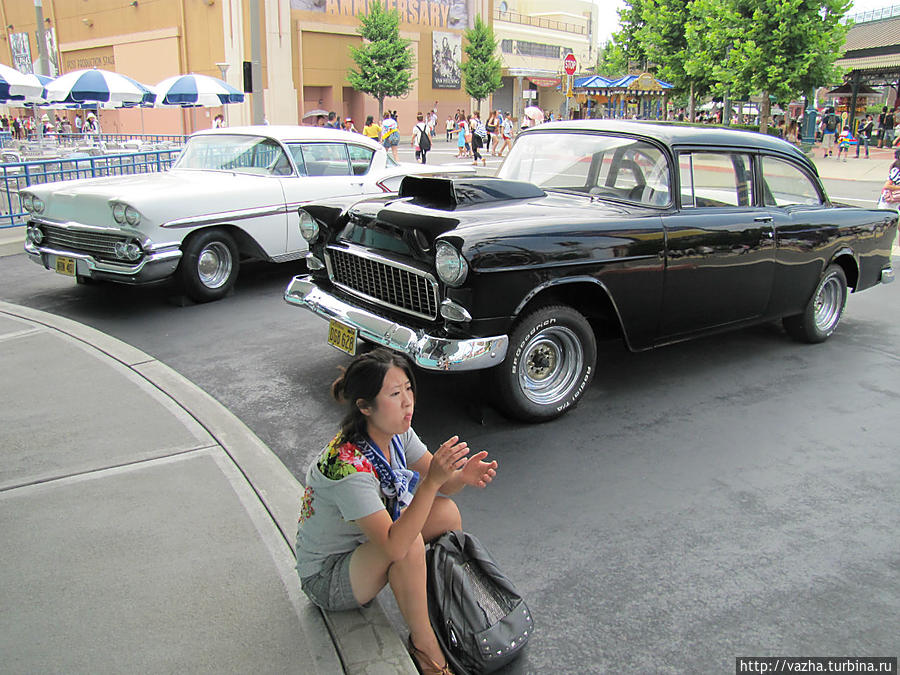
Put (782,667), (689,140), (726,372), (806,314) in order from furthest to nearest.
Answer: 1. (806,314)
2. (726,372)
3. (689,140)
4. (782,667)

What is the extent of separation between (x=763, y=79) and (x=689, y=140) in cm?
1997

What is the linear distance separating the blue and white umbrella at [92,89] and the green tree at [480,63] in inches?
1166

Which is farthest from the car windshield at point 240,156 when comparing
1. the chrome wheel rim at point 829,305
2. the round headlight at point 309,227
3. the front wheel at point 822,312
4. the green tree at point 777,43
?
the green tree at point 777,43

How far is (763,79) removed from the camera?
22203mm

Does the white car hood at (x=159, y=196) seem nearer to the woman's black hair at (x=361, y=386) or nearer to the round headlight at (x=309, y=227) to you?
the round headlight at (x=309, y=227)

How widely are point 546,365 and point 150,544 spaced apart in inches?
95.4

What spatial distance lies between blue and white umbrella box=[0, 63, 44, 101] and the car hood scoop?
15341 millimetres

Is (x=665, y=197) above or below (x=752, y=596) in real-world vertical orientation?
above

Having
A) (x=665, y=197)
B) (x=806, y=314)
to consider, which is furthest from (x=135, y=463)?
(x=806, y=314)

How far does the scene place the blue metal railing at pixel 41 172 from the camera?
33.9ft

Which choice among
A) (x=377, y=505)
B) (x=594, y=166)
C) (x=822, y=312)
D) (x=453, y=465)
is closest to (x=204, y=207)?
(x=594, y=166)

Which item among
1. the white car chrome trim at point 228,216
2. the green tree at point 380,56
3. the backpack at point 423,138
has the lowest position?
the white car chrome trim at point 228,216

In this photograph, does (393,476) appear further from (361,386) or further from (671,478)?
(671,478)

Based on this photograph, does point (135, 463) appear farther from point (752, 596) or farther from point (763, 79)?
point (763, 79)
